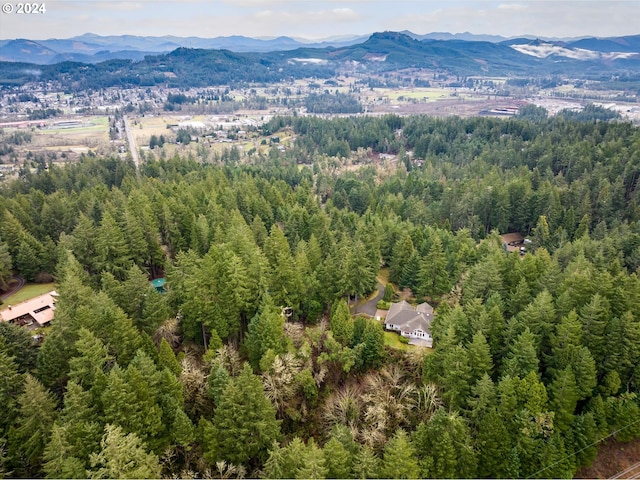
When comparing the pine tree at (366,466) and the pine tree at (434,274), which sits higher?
the pine tree at (434,274)

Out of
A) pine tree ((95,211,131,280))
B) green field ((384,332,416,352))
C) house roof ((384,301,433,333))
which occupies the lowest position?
green field ((384,332,416,352))

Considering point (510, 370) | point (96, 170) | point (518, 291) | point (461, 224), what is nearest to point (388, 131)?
point (461, 224)

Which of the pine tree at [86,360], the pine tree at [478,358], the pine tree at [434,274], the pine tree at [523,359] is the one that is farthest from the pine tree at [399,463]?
the pine tree at [434,274]

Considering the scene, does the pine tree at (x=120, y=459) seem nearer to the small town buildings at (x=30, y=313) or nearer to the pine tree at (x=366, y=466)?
the pine tree at (x=366, y=466)

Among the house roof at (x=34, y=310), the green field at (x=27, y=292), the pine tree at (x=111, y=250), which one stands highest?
the pine tree at (x=111, y=250)

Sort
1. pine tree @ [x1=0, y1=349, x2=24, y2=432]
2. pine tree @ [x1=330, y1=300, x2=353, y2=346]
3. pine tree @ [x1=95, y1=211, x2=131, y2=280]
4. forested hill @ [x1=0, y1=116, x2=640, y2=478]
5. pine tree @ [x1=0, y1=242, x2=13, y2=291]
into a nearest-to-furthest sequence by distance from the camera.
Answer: forested hill @ [x1=0, y1=116, x2=640, y2=478] → pine tree @ [x1=0, y1=349, x2=24, y2=432] → pine tree @ [x1=330, y1=300, x2=353, y2=346] → pine tree @ [x1=95, y1=211, x2=131, y2=280] → pine tree @ [x1=0, y1=242, x2=13, y2=291]

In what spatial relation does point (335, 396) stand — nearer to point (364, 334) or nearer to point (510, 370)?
point (364, 334)

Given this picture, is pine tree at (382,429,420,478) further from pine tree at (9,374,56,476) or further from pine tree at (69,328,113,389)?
pine tree at (9,374,56,476)

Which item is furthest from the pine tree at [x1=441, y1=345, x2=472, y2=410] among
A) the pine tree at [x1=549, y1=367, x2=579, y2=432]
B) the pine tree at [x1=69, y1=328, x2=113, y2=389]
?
the pine tree at [x1=69, y1=328, x2=113, y2=389]
